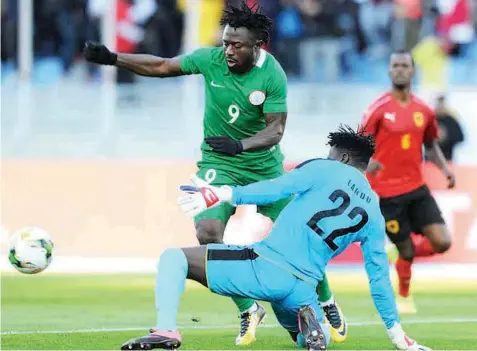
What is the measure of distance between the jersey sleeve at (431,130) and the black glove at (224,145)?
13.9 feet

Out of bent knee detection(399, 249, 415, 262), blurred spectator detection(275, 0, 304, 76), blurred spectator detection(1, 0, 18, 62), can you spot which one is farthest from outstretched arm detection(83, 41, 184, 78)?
blurred spectator detection(1, 0, 18, 62)

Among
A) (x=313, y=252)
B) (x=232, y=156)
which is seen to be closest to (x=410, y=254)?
(x=232, y=156)

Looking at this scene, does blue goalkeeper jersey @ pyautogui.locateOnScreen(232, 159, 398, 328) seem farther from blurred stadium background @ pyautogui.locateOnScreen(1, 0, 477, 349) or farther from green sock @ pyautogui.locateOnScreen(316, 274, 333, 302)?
blurred stadium background @ pyautogui.locateOnScreen(1, 0, 477, 349)

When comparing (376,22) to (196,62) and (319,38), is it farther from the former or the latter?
(196,62)

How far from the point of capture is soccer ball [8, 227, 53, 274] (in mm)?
10461

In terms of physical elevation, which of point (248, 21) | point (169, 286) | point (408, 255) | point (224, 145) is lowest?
point (408, 255)

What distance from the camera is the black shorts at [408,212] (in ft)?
45.4

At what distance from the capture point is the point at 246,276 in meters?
8.66

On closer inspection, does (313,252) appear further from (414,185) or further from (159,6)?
(159,6)

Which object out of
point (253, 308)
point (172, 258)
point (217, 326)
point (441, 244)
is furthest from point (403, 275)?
point (172, 258)

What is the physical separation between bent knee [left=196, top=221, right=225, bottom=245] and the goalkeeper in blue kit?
1.41m

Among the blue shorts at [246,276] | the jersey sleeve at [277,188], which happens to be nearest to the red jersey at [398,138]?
the jersey sleeve at [277,188]

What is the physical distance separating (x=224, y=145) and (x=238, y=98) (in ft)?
2.19

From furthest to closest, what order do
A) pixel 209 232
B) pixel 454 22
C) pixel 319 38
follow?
pixel 454 22 → pixel 319 38 → pixel 209 232
